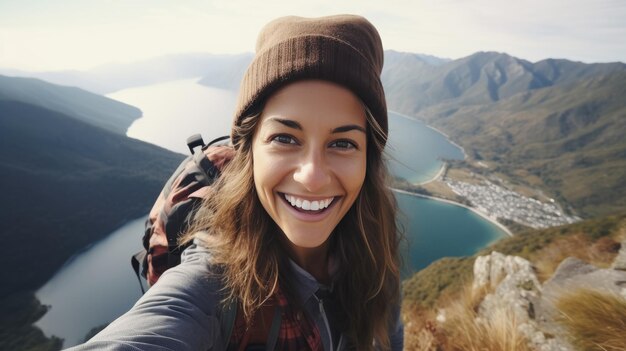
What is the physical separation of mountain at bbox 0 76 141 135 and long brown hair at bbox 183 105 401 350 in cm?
9780

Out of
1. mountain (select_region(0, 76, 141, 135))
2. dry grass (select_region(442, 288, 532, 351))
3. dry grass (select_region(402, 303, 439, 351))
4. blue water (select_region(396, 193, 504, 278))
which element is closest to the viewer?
dry grass (select_region(442, 288, 532, 351))

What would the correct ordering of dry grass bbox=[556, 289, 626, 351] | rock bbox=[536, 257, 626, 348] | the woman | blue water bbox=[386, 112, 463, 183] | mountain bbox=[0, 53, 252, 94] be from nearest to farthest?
the woman
dry grass bbox=[556, 289, 626, 351]
rock bbox=[536, 257, 626, 348]
blue water bbox=[386, 112, 463, 183]
mountain bbox=[0, 53, 252, 94]

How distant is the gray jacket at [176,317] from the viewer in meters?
1.07

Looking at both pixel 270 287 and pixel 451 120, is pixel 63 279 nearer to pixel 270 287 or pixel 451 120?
pixel 270 287

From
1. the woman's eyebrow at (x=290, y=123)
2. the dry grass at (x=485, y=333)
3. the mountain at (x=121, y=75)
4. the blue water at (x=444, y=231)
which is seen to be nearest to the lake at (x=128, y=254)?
the blue water at (x=444, y=231)

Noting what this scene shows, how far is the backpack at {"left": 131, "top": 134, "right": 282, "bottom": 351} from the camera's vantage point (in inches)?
54.6

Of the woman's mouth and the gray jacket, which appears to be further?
the woman's mouth

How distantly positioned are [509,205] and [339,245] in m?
80.0

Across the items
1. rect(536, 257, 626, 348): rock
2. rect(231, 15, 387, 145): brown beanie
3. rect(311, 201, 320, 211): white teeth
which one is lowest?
rect(536, 257, 626, 348): rock

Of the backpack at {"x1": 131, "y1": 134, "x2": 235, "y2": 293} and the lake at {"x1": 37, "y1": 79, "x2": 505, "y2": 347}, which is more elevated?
the backpack at {"x1": 131, "y1": 134, "x2": 235, "y2": 293}

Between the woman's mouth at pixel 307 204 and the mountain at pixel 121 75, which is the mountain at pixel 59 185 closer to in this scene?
the woman's mouth at pixel 307 204

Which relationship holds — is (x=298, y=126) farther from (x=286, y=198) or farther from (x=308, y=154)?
(x=286, y=198)

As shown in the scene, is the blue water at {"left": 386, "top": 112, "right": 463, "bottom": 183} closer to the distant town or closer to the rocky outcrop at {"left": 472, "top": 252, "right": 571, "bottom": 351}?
the distant town

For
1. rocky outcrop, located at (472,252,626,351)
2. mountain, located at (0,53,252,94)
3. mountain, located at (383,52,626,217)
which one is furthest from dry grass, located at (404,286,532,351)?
mountain, located at (0,53,252,94)
